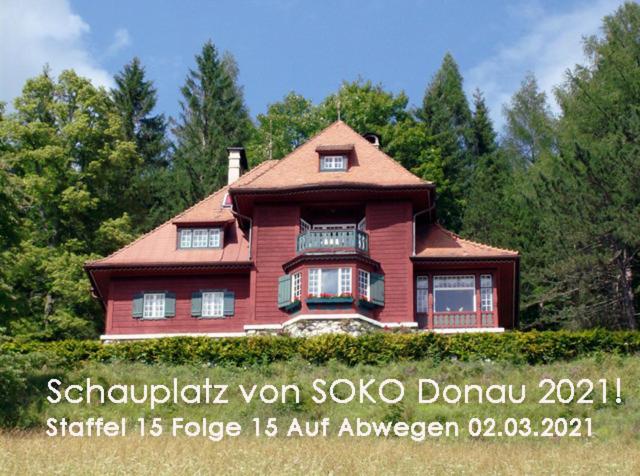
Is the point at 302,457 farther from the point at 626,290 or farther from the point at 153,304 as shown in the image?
the point at 626,290

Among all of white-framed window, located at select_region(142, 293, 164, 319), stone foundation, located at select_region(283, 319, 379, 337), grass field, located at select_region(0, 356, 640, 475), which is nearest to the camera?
grass field, located at select_region(0, 356, 640, 475)

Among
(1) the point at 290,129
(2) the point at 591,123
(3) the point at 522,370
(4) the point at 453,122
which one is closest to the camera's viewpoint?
(3) the point at 522,370

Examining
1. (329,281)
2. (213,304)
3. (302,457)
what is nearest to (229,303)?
(213,304)

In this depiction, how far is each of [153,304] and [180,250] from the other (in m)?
2.35

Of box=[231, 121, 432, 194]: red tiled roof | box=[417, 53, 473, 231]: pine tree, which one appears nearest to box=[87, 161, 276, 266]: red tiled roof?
box=[231, 121, 432, 194]: red tiled roof

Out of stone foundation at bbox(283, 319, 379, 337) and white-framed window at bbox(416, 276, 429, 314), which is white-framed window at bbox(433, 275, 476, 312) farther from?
stone foundation at bbox(283, 319, 379, 337)

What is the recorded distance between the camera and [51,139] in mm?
48344

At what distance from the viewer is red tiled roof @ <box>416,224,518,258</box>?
39.4 metres

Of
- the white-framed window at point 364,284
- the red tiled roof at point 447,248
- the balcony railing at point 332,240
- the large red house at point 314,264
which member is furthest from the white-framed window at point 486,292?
the balcony railing at point 332,240

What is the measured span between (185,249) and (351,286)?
7379mm

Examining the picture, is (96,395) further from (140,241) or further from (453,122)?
(453,122)

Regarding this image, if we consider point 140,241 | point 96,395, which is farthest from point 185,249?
point 96,395

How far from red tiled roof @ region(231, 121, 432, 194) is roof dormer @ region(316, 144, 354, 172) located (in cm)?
9

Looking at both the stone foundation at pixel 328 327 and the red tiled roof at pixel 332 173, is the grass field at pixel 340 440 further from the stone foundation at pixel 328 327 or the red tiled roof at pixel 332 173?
the red tiled roof at pixel 332 173
